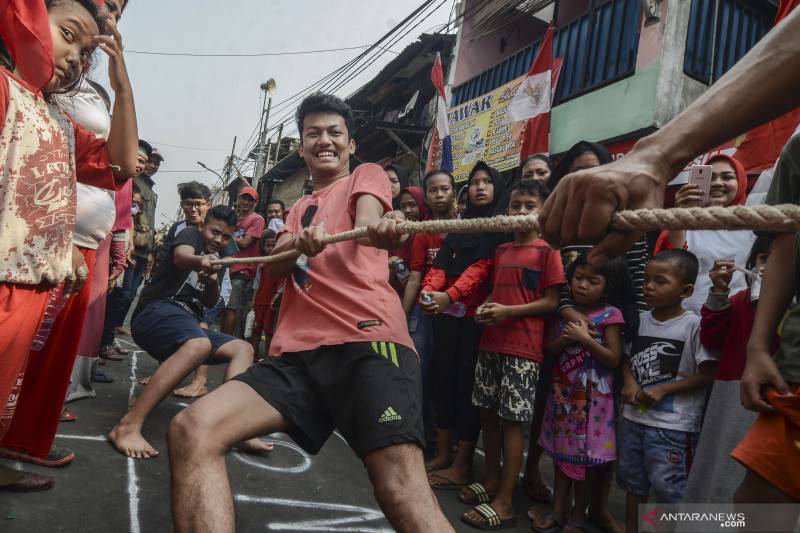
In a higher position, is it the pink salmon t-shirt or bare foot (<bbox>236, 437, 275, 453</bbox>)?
the pink salmon t-shirt

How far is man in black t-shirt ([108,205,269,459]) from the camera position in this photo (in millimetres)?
2891

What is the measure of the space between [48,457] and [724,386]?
9.61ft

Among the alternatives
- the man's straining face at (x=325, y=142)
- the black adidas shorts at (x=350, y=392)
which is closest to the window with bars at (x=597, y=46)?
the man's straining face at (x=325, y=142)

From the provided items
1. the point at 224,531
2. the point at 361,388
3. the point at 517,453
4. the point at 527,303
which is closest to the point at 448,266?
the point at 527,303

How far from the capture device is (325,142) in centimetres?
218

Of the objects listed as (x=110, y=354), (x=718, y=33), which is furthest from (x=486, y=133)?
(x=110, y=354)

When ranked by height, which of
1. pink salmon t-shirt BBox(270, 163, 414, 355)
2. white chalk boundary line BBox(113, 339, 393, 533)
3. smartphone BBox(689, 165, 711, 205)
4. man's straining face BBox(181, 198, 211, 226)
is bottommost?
white chalk boundary line BBox(113, 339, 393, 533)

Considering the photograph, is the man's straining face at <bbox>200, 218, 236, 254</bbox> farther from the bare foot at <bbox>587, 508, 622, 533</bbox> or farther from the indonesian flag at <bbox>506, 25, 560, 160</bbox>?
the indonesian flag at <bbox>506, 25, 560, 160</bbox>

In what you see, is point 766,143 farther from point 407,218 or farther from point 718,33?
point 407,218

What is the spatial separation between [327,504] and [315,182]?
1.54 meters

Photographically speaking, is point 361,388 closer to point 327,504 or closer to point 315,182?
point 315,182

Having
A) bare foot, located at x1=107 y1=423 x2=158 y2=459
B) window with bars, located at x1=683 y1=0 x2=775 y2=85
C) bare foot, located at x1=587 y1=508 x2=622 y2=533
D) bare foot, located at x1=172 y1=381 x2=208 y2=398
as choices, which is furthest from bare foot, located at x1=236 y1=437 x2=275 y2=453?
window with bars, located at x1=683 y1=0 x2=775 y2=85

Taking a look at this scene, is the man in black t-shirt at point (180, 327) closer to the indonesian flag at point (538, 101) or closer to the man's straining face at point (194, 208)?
the man's straining face at point (194, 208)

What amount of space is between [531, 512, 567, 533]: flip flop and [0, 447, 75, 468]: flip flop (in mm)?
2197
